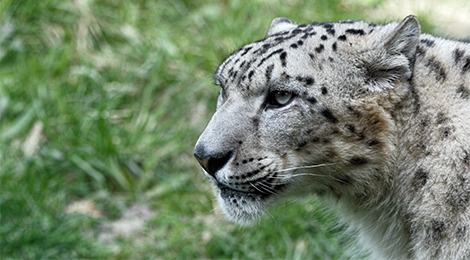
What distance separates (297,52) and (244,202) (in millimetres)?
919

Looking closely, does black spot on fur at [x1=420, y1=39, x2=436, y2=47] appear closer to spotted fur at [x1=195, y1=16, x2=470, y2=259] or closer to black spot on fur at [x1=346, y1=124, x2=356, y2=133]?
spotted fur at [x1=195, y1=16, x2=470, y2=259]

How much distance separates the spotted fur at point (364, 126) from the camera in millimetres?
2865

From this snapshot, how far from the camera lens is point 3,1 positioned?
7.14m

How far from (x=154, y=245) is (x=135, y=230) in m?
0.36

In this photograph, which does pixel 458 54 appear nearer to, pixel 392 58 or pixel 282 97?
pixel 392 58

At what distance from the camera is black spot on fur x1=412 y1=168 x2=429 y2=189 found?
291 centimetres

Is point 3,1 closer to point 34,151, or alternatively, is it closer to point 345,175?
point 34,151

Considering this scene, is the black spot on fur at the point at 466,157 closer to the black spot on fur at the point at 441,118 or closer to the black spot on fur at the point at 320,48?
the black spot on fur at the point at 441,118

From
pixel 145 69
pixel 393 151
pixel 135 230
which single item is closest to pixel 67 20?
pixel 145 69

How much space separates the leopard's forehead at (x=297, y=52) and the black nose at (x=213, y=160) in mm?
411

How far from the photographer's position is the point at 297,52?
3086 mm

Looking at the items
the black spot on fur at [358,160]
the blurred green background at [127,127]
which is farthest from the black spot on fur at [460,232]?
the blurred green background at [127,127]

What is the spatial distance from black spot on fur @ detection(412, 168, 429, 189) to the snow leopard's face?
0.61ft

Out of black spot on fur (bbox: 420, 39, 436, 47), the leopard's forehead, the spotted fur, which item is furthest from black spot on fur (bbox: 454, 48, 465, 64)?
the leopard's forehead
